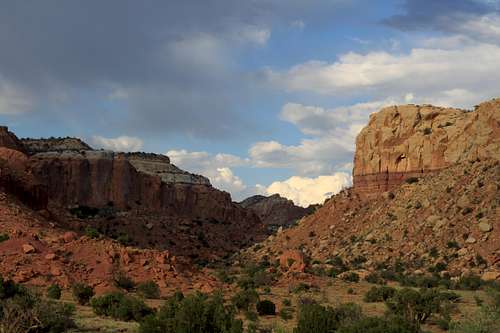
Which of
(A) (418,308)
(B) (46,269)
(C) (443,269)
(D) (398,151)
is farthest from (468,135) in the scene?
(B) (46,269)

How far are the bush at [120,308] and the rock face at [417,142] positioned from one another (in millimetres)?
40653

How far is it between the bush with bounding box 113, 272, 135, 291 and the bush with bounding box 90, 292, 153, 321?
466 centimetres

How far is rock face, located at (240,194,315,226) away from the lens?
15275 centimetres

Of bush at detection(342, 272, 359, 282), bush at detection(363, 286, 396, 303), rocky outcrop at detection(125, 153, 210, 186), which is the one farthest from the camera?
rocky outcrop at detection(125, 153, 210, 186)

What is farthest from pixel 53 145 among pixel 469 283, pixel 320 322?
pixel 320 322

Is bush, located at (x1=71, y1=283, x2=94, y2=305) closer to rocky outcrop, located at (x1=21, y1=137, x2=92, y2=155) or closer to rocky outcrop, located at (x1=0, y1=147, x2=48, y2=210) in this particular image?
rocky outcrop, located at (x1=0, y1=147, x2=48, y2=210)

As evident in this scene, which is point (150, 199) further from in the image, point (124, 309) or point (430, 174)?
point (124, 309)

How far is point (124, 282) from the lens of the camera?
3247 centimetres

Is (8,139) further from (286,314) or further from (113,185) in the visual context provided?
(286,314)

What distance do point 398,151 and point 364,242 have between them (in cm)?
1187

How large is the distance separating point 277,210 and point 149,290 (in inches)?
5106

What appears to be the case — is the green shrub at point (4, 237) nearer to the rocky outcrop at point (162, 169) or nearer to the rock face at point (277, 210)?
the rocky outcrop at point (162, 169)

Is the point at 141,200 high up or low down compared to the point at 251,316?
up

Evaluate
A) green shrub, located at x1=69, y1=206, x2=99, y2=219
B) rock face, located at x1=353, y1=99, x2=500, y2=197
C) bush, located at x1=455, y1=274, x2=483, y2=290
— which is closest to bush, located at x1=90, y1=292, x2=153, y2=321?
bush, located at x1=455, y1=274, x2=483, y2=290
